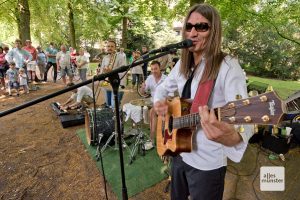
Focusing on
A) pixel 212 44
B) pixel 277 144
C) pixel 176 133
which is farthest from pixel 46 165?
pixel 277 144

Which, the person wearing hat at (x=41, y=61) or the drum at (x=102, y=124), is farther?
the person wearing hat at (x=41, y=61)

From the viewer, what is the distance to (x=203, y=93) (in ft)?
5.43

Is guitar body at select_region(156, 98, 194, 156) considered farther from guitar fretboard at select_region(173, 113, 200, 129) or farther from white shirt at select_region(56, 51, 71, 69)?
white shirt at select_region(56, 51, 71, 69)

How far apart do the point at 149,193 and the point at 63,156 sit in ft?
7.87

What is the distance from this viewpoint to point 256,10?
40.0 feet

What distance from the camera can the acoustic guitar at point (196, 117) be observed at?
1286 millimetres

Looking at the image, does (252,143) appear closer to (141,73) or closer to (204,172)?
(204,172)

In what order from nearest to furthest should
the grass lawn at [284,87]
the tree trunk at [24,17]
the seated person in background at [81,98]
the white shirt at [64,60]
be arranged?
the seated person in background at [81,98] < the grass lawn at [284,87] < the white shirt at [64,60] < the tree trunk at [24,17]

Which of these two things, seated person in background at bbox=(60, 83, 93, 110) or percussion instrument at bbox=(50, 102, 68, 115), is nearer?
percussion instrument at bbox=(50, 102, 68, 115)

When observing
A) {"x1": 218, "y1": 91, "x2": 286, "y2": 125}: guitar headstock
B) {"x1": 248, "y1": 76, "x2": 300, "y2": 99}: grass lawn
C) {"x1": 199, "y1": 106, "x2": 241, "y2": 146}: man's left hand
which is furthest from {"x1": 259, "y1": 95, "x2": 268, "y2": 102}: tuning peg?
{"x1": 248, "y1": 76, "x2": 300, "y2": 99}: grass lawn

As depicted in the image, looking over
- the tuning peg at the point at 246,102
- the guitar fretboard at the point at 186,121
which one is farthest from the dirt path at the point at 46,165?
the tuning peg at the point at 246,102

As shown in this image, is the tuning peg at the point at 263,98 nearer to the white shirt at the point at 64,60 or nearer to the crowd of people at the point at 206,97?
the crowd of people at the point at 206,97
